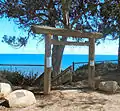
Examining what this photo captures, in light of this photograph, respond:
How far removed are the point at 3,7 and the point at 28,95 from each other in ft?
19.6

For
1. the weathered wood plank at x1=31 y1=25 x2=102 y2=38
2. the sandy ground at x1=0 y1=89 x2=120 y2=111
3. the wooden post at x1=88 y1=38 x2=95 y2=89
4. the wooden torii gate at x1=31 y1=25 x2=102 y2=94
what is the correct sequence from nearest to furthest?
the sandy ground at x1=0 y1=89 x2=120 y2=111 < the weathered wood plank at x1=31 y1=25 x2=102 y2=38 < the wooden torii gate at x1=31 y1=25 x2=102 y2=94 < the wooden post at x1=88 y1=38 x2=95 y2=89

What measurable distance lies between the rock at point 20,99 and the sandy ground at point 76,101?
7.1 inches

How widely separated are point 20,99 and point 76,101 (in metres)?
1.73

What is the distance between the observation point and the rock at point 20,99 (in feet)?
22.5

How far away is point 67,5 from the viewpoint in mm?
10328

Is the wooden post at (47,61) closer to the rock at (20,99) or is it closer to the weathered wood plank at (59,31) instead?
the weathered wood plank at (59,31)

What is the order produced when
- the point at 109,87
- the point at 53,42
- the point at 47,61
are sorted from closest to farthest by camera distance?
1. the point at 47,61
2. the point at 53,42
3. the point at 109,87

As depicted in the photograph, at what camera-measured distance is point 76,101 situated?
Result: 299 inches

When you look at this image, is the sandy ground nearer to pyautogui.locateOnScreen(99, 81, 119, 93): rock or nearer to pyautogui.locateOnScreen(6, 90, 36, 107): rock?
pyautogui.locateOnScreen(6, 90, 36, 107): rock

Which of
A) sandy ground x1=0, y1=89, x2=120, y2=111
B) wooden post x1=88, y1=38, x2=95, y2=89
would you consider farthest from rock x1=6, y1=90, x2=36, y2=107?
wooden post x1=88, y1=38, x2=95, y2=89

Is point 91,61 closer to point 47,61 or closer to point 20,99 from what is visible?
point 47,61

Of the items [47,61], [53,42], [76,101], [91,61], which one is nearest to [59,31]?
[53,42]

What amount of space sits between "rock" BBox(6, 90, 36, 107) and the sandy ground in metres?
0.18

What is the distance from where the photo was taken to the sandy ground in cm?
683
